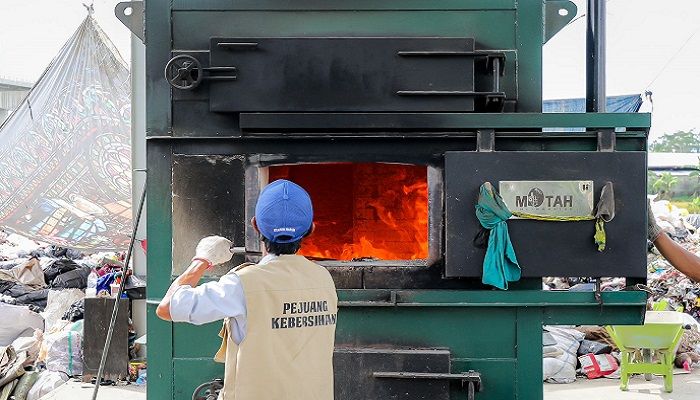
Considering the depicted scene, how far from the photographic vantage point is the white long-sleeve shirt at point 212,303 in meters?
2.52

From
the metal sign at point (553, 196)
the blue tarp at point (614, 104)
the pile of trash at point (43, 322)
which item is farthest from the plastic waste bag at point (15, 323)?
the blue tarp at point (614, 104)

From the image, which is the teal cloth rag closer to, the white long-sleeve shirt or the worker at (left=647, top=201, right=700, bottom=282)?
the worker at (left=647, top=201, right=700, bottom=282)

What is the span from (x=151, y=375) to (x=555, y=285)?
23.0ft

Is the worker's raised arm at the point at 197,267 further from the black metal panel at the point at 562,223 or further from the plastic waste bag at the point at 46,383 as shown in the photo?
the plastic waste bag at the point at 46,383

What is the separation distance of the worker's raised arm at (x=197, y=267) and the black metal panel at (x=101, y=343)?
172 inches

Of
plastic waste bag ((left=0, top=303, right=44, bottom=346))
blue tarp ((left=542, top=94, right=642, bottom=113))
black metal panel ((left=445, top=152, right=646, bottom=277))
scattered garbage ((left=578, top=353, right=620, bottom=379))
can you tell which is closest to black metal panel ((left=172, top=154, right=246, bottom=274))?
black metal panel ((left=445, top=152, right=646, bottom=277))

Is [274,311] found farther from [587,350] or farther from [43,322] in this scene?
[43,322]

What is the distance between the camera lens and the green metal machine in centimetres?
362

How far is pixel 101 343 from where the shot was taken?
23.5ft

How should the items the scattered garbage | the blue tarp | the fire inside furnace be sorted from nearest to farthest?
1. the fire inside furnace
2. the scattered garbage
3. the blue tarp

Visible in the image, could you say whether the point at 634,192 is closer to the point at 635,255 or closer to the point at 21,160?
the point at 635,255

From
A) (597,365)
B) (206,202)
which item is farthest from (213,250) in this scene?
(597,365)

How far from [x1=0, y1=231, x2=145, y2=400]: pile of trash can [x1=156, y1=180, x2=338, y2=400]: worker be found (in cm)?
502

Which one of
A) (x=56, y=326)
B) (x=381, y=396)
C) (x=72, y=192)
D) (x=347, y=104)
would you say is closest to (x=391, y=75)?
(x=347, y=104)
